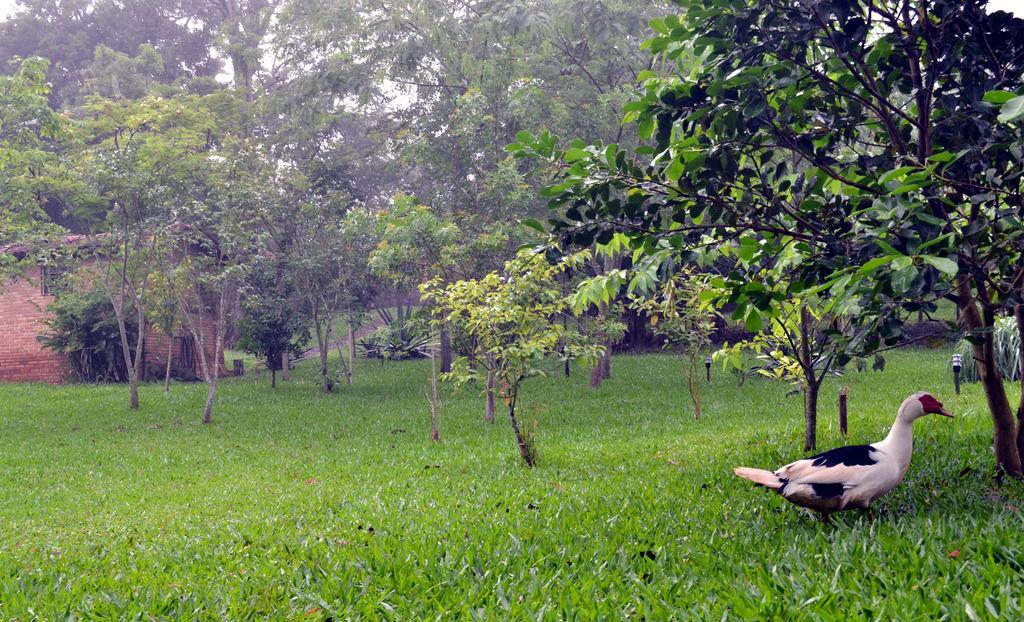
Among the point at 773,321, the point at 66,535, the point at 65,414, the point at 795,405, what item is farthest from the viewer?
the point at 65,414

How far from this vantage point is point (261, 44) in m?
30.3

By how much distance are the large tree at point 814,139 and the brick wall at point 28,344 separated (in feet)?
79.0

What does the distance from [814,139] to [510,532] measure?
3202 millimetres

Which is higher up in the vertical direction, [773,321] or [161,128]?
[161,128]

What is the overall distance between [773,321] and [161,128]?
61.8ft

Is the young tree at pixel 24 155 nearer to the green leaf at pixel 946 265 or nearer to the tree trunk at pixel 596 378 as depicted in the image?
the tree trunk at pixel 596 378

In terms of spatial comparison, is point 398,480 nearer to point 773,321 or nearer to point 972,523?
point 773,321

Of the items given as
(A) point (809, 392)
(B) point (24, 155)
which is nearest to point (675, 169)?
(A) point (809, 392)

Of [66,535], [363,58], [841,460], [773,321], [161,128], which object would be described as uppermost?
[363,58]

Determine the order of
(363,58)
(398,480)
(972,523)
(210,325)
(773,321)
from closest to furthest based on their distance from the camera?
(972,523)
(773,321)
(398,480)
(363,58)
(210,325)

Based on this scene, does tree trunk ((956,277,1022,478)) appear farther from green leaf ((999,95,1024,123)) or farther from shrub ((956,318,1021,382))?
shrub ((956,318,1021,382))

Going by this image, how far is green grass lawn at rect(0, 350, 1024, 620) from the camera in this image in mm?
4000

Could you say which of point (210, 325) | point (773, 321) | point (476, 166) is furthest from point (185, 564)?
point (210, 325)

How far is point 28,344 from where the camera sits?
2561cm
